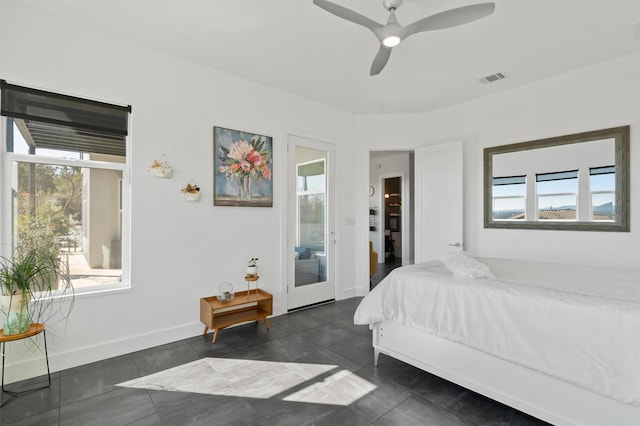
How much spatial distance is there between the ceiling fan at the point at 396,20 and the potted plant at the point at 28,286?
275cm

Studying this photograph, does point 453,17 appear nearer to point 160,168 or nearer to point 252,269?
point 160,168

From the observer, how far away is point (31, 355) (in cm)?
234

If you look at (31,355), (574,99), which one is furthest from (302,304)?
(574,99)

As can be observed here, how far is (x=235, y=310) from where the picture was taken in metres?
3.41

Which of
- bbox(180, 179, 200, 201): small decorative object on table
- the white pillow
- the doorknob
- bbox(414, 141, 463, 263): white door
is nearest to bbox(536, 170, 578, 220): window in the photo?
bbox(414, 141, 463, 263): white door

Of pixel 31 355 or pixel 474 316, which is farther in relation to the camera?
pixel 31 355

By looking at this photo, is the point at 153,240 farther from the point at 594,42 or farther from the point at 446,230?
the point at 594,42

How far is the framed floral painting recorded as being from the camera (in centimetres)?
333

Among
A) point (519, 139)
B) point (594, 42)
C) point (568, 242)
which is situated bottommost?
point (568, 242)

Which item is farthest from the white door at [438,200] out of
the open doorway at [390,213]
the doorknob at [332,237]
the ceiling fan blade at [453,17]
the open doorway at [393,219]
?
the open doorway at [393,219]

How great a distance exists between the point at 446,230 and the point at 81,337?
4232 mm

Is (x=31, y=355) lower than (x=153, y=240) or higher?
lower

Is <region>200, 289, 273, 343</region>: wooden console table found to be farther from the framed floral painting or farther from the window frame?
the framed floral painting

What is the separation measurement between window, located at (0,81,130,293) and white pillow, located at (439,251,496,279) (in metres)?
2.87
